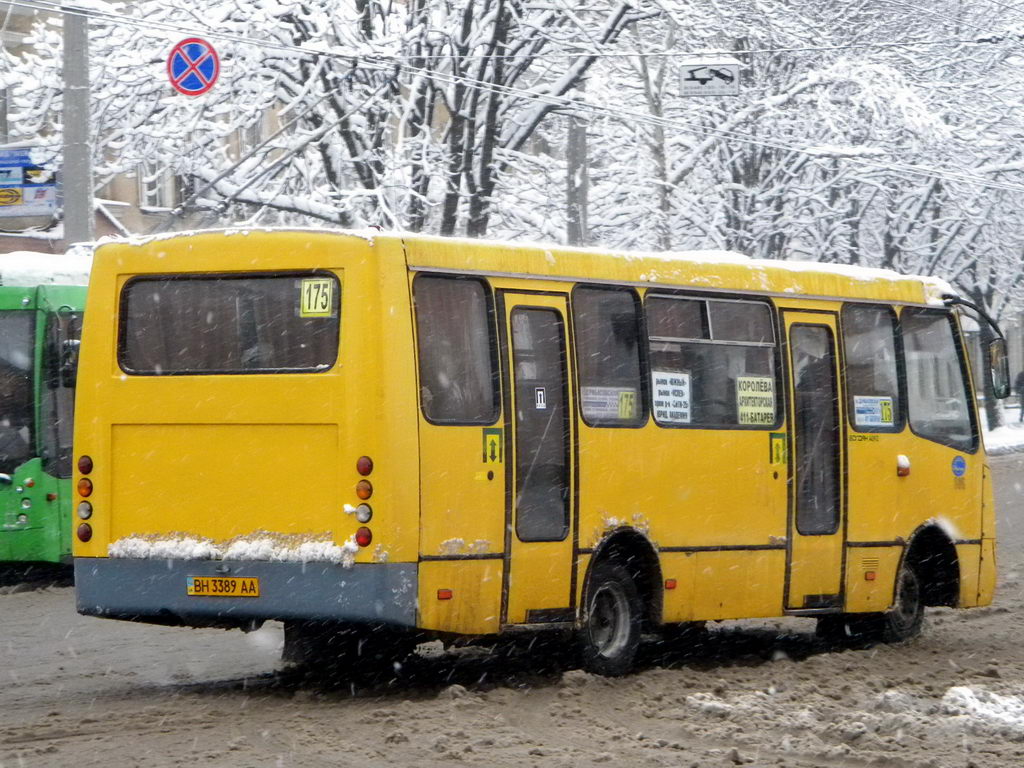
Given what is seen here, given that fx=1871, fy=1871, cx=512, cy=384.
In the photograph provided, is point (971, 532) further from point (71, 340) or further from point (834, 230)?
point (834, 230)

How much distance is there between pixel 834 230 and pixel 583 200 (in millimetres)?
8779

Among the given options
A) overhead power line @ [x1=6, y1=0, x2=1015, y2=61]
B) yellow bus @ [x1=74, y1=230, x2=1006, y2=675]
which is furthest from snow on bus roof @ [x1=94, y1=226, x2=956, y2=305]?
overhead power line @ [x1=6, y1=0, x2=1015, y2=61]

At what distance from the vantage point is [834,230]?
35156mm

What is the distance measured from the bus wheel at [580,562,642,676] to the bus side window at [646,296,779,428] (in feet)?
3.43

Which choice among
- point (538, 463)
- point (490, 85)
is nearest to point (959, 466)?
point (538, 463)

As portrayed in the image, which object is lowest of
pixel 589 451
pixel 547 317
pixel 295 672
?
pixel 295 672

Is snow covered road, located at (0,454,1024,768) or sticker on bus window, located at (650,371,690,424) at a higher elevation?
sticker on bus window, located at (650,371,690,424)

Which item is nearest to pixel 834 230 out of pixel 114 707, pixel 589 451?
pixel 589 451

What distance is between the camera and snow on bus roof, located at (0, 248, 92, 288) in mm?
17875

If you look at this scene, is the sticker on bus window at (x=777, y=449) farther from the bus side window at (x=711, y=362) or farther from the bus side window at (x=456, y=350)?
the bus side window at (x=456, y=350)

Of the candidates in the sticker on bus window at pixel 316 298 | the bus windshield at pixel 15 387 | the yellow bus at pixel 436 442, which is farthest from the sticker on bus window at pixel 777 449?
the bus windshield at pixel 15 387

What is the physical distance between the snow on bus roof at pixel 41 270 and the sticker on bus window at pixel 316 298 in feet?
28.4

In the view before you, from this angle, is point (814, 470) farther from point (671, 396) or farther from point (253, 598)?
point (253, 598)

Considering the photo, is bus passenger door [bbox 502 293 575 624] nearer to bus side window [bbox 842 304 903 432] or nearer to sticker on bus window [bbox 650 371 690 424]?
sticker on bus window [bbox 650 371 690 424]
